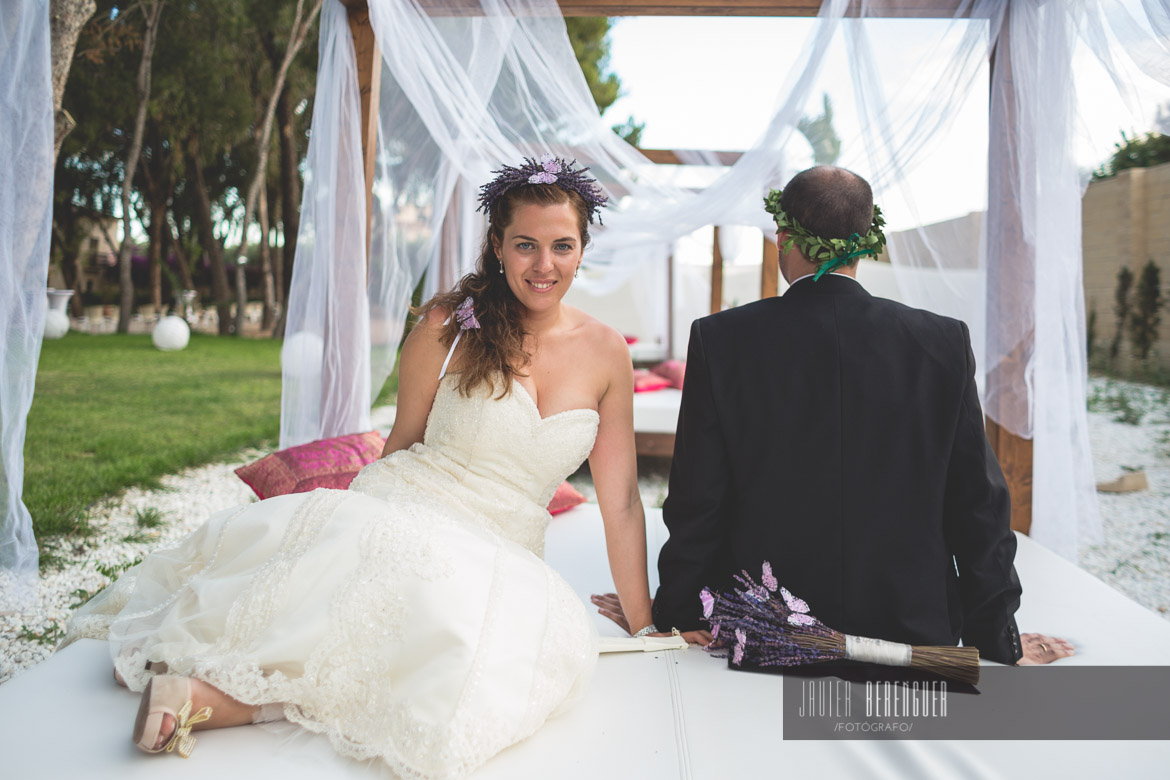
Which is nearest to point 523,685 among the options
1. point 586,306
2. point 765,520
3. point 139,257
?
point 765,520

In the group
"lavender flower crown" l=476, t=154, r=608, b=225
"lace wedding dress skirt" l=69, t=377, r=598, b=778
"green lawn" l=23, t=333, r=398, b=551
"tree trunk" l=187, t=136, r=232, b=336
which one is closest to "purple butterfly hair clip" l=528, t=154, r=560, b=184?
"lavender flower crown" l=476, t=154, r=608, b=225

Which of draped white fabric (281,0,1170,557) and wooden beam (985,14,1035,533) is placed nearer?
draped white fabric (281,0,1170,557)

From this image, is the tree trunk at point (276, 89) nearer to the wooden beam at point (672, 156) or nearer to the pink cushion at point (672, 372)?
the pink cushion at point (672, 372)

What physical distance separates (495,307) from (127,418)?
577 centimetres

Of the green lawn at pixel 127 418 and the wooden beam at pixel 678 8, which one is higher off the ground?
the wooden beam at pixel 678 8

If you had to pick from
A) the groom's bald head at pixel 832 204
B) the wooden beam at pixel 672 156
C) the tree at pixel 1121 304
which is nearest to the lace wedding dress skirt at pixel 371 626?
the groom's bald head at pixel 832 204

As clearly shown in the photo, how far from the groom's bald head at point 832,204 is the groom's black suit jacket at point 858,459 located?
13 cm

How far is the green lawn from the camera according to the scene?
4684 mm

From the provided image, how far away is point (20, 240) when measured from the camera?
2.35 metres

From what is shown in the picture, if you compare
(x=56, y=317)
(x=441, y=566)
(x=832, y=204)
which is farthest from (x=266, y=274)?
(x=832, y=204)

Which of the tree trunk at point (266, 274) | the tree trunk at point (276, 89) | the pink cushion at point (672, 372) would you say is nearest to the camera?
the pink cushion at point (672, 372)

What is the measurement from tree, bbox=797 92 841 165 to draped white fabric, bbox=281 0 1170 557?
2.1 inches

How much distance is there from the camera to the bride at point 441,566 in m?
1.58

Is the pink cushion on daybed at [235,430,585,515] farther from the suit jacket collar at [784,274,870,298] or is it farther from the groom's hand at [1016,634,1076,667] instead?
the groom's hand at [1016,634,1076,667]
